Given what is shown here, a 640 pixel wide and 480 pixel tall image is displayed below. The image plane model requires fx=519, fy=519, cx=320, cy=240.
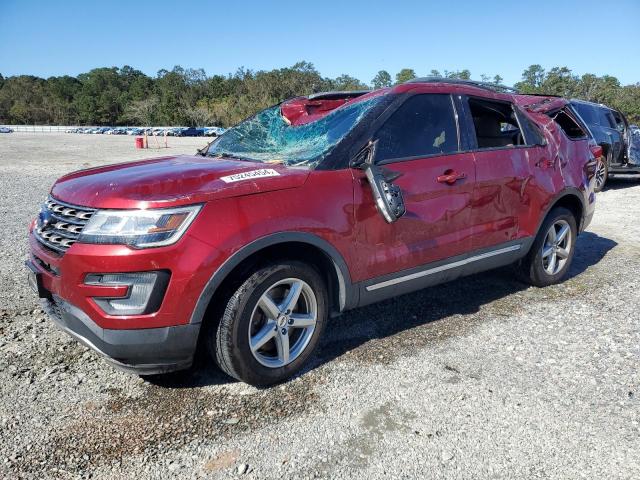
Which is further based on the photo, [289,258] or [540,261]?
[540,261]

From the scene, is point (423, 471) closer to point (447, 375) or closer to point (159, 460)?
point (447, 375)

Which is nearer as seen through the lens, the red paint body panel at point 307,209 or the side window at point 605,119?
the red paint body panel at point 307,209

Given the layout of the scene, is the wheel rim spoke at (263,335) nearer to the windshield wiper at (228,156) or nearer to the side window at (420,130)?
the windshield wiper at (228,156)

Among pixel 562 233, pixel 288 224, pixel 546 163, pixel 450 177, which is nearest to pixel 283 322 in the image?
pixel 288 224

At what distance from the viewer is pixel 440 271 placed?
3.86 metres

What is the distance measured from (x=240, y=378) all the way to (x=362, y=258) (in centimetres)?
106

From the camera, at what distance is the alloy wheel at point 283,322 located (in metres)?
3.03

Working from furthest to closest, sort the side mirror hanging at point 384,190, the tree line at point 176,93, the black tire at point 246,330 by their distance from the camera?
the tree line at point 176,93 < the side mirror hanging at point 384,190 < the black tire at point 246,330

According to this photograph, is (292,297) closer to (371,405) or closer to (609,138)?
(371,405)

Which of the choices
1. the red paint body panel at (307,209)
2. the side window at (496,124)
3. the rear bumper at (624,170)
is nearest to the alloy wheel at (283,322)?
the red paint body panel at (307,209)

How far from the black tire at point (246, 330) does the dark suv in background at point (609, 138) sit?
1048cm

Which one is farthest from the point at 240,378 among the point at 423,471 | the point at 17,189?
the point at 17,189

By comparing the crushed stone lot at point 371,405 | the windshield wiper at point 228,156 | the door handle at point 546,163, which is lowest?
the crushed stone lot at point 371,405

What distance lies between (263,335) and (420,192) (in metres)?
1.46
